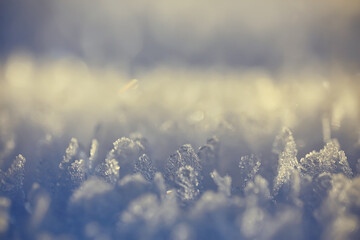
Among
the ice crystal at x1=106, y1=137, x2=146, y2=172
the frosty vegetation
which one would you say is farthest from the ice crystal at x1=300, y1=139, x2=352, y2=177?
the ice crystal at x1=106, y1=137, x2=146, y2=172

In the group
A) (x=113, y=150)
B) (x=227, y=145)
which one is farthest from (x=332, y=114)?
(x=113, y=150)

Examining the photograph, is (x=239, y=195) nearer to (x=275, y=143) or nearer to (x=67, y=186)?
(x=275, y=143)

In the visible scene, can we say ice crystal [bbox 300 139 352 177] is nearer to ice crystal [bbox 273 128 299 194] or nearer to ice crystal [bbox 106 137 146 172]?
ice crystal [bbox 273 128 299 194]

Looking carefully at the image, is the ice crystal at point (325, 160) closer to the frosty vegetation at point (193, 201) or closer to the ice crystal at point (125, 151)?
the frosty vegetation at point (193, 201)

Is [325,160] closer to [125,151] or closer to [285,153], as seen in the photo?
[285,153]

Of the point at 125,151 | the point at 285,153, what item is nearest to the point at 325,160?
the point at 285,153

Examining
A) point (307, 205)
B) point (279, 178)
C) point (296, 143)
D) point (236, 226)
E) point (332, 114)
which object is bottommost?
point (236, 226)

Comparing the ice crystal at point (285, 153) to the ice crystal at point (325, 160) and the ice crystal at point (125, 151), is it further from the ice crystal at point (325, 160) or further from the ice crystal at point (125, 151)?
the ice crystal at point (125, 151)

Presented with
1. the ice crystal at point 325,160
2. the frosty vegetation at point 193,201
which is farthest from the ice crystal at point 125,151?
the ice crystal at point 325,160

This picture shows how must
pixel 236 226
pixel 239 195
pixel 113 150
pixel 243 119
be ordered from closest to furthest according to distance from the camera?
pixel 236 226, pixel 239 195, pixel 113 150, pixel 243 119

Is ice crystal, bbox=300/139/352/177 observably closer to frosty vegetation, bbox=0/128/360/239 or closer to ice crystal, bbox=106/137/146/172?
frosty vegetation, bbox=0/128/360/239

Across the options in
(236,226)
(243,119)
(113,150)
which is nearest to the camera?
(236,226)
